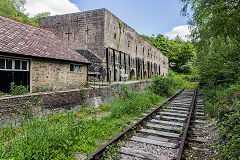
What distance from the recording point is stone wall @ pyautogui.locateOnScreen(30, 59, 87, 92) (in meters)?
8.51

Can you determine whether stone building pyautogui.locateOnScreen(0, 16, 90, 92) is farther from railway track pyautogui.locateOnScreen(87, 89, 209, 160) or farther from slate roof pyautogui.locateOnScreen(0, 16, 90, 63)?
railway track pyautogui.locateOnScreen(87, 89, 209, 160)

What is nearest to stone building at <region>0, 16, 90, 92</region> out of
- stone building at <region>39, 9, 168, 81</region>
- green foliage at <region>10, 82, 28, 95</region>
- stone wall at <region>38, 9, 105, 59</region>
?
green foliage at <region>10, 82, 28, 95</region>

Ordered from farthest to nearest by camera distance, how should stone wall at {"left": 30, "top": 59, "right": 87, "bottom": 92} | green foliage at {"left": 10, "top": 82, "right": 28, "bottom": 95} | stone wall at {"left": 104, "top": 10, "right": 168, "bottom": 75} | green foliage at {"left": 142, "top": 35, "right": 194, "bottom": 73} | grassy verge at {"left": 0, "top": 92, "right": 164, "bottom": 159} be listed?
green foliage at {"left": 142, "top": 35, "right": 194, "bottom": 73}
stone wall at {"left": 104, "top": 10, "right": 168, "bottom": 75}
stone wall at {"left": 30, "top": 59, "right": 87, "bottom": 92}
green foliage at {"left": 10, "top": 82, "right": 28, "bottom": 95}
grassy verge at {"left": 0, "top": 92, "right": 164, "bottom": 159}

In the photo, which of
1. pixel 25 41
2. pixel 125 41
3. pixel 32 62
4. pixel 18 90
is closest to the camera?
pixel 18 90

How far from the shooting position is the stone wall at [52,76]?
8508mm

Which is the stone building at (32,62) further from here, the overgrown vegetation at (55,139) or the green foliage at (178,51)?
→ the green foliage at (178,51)

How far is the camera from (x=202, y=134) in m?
4.78

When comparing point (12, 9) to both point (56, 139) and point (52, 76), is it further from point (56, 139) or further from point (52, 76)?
point (56, 139)

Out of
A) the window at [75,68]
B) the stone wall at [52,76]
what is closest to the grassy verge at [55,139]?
the stone wall at [52,76]

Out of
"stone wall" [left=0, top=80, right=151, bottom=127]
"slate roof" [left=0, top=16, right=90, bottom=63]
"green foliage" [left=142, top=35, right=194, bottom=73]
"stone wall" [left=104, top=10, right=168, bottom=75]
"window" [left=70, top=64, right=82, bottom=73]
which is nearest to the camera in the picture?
"stone wall" [left=0, top=80, right=151, bottom=127]

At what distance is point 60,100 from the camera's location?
7.70m

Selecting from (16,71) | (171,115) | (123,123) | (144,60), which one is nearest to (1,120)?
(16,71)

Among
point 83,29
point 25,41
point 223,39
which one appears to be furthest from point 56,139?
point 83,29

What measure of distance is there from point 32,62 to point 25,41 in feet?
5.48
